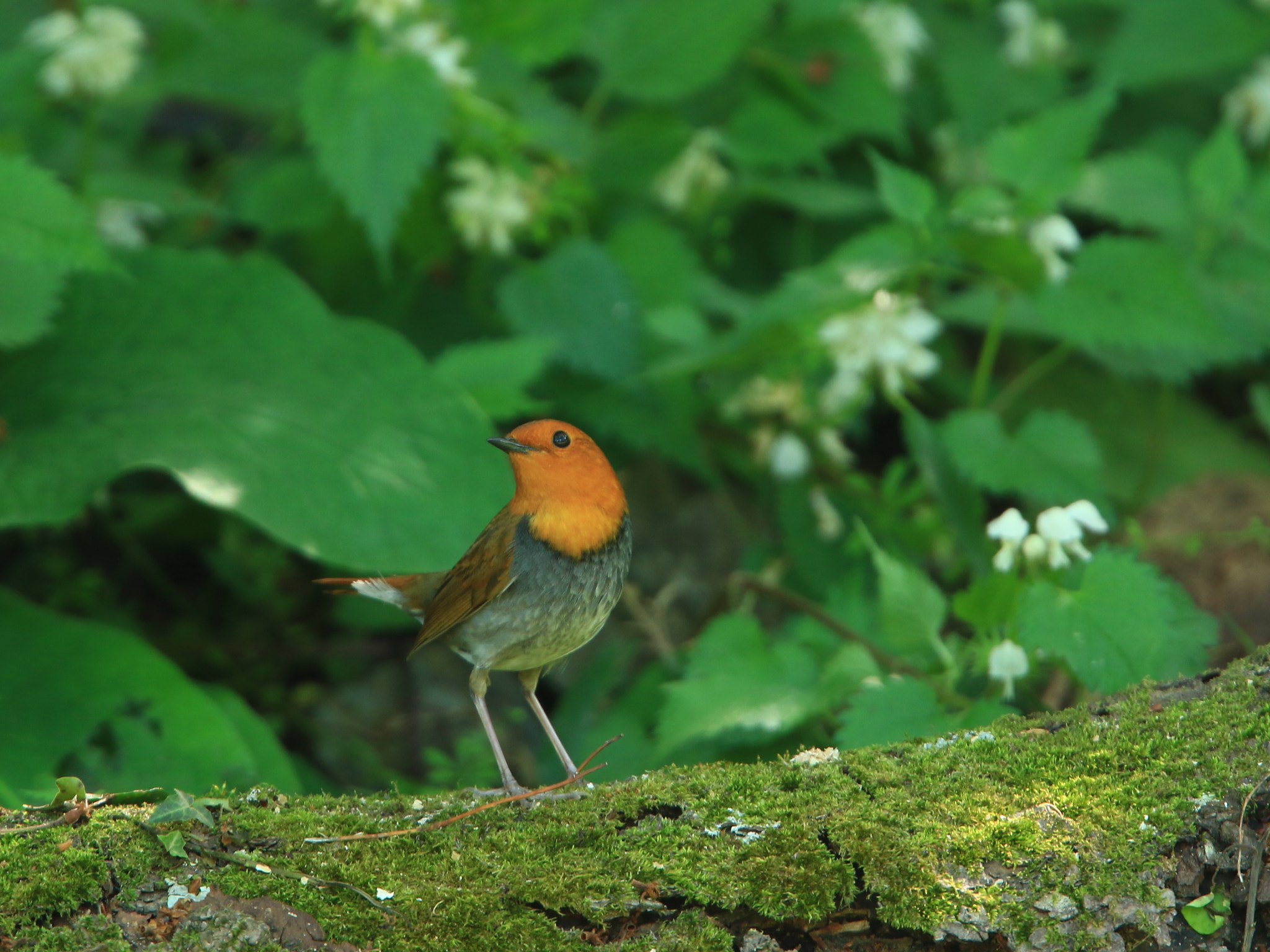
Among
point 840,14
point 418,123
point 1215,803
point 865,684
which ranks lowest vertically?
point 865,684

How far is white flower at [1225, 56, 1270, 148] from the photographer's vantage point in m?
5.25

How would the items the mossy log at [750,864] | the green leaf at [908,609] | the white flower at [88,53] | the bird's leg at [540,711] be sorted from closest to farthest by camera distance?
1. the mossy log at [750,864]
2. the bird's leg at [540,711]
3. the green leaf at [908,609]
4. the white flower at [88,53]

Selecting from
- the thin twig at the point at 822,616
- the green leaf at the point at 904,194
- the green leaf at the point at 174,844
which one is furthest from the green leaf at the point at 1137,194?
the green leaf at the point at 174,844

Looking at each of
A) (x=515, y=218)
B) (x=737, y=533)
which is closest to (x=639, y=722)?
(x=737, y=533)

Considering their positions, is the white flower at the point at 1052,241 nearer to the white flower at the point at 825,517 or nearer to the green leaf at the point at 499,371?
the white flower at the point at 825,517

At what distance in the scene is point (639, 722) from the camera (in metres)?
3.93

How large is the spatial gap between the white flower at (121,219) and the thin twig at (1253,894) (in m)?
4.13

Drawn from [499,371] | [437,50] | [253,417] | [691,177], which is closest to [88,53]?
[437,50]

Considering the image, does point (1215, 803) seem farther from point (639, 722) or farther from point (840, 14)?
point (840, 14)

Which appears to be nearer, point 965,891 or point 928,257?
point 965,891

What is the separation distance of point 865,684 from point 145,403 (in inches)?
90.6

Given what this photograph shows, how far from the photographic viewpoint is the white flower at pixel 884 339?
409 cm

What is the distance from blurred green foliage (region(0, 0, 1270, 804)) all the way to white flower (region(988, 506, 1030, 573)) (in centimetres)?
1

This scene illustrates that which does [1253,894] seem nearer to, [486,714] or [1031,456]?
[486,714]
